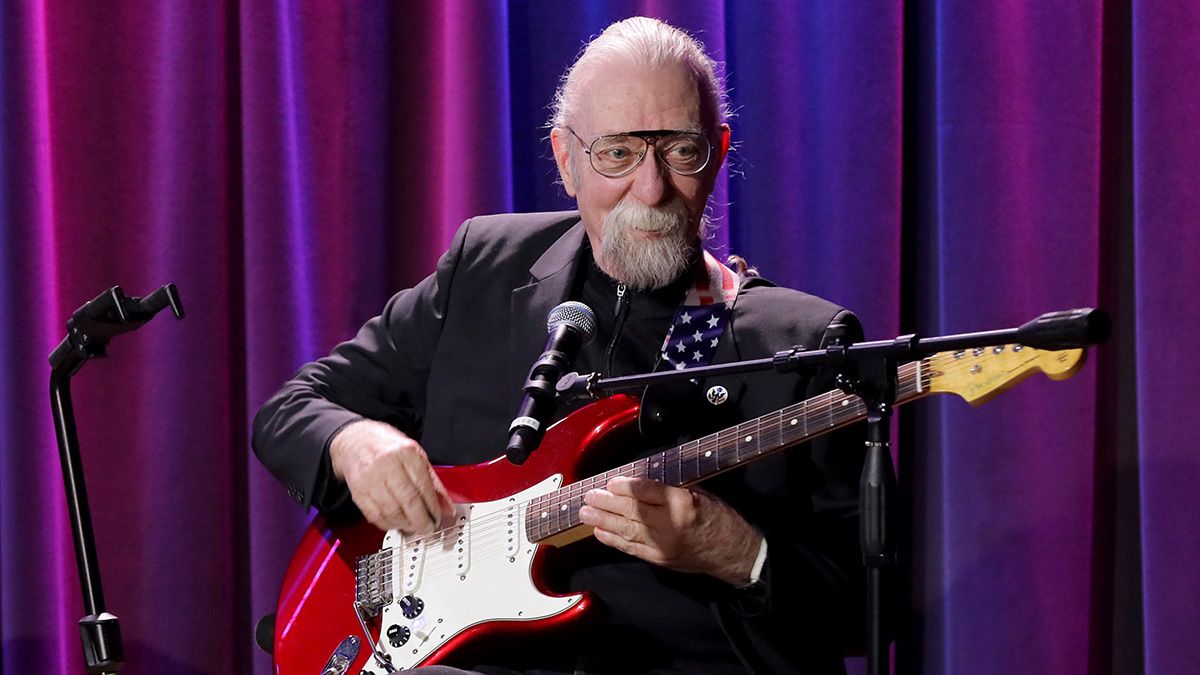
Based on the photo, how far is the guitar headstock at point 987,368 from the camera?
4.63 feet

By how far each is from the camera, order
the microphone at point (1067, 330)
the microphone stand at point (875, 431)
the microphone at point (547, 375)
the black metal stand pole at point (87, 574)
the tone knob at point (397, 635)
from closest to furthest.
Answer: the microphone at point (1067, 330) < the microphone stand at point (875, 431) < the microphone at point (547, 375) < the tone knob at point (397, 635) < the black metal stand pole at point (87, 574)

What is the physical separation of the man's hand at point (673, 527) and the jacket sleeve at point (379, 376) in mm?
697

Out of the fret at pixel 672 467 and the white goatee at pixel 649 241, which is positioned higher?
the white goatee at pixel 649 241

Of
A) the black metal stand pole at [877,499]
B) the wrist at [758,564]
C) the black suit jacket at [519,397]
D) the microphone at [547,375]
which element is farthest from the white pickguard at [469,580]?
the black metal stand pole at [877,499]

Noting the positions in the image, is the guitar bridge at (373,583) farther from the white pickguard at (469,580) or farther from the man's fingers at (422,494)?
the man's fingers at (422,494)

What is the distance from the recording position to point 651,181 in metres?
2.17

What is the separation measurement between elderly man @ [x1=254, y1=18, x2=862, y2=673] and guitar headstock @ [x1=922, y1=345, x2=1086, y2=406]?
427 millimetres

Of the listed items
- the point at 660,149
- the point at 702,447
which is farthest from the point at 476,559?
the point at 660,149

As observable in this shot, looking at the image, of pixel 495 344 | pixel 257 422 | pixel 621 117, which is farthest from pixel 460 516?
pixel 621 117

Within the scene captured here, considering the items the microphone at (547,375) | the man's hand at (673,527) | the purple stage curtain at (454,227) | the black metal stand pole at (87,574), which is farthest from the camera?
the purple stage curtain at (454,227)

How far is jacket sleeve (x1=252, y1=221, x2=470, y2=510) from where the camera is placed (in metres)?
2.38

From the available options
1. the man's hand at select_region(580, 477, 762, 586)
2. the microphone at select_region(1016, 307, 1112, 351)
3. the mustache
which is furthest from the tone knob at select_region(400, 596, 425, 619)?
the microphone at select_region(1016, 307, 1112, 351)

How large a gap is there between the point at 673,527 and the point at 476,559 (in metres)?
0.40

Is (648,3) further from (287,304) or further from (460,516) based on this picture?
(460,516)
